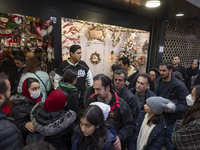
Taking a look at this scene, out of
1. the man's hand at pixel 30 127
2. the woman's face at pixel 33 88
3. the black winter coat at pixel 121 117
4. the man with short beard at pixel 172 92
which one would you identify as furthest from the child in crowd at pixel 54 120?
the man with short beard at pixel 172 92

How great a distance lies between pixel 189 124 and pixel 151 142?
0.52m

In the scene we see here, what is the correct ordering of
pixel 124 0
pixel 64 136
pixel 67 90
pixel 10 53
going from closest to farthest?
pixel 64 136 < pixel 67 90 < pixel 10 53 < pixel 124 0

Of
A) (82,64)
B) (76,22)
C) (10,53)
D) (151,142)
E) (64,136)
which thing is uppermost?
(76,22)

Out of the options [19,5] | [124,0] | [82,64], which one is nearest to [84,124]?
[82,64]

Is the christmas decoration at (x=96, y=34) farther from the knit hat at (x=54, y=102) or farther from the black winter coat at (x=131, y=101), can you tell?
the knit hat at (x=54, y=102)

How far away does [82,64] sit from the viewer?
113 inches

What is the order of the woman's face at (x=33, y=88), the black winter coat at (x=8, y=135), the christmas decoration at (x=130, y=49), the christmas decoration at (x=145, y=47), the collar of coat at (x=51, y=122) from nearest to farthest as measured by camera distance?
1. the black winter coat at (x=8, y=135)
2. the collar of coat at (x=51, y=122)
3. the woman's face at (x=33, y=88)
4. the christmas decoration at (x=130, y=49)
5. the christmas decoration at (x=145, y=47)

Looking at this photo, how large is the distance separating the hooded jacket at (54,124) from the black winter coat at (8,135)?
221 millimetres

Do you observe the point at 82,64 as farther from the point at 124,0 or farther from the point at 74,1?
the point at 124,0

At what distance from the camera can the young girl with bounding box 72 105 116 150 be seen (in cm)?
115

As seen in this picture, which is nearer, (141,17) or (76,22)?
(76,22)

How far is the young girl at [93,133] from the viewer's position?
115 cm

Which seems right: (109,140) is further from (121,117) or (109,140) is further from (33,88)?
(33,88)

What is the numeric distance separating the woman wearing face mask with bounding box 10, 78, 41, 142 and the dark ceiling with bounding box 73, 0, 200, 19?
2451 millimetres
